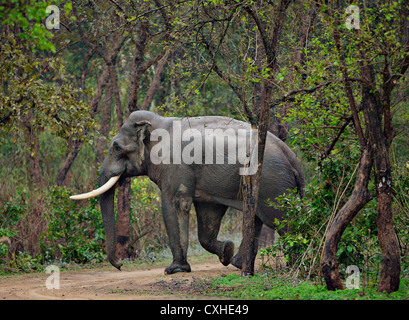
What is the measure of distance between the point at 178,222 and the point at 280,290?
3392mm

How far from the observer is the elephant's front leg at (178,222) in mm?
11648

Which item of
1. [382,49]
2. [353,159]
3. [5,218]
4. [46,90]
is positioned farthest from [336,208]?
[5,218]

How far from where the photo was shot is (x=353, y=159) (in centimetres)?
976

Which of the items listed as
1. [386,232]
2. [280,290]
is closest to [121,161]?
[280,290]

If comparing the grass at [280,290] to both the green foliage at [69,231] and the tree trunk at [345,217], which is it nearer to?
the tree trunk at [345,217]

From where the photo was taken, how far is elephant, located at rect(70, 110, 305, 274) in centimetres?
1162

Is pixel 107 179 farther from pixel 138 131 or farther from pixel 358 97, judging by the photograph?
pixel 358 97

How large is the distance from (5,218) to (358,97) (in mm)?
7523

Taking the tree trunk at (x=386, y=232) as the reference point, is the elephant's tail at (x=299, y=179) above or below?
above

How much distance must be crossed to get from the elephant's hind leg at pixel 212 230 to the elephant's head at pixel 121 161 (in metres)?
1.38

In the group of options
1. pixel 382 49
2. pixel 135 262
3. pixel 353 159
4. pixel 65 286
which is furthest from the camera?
pixel 135 262

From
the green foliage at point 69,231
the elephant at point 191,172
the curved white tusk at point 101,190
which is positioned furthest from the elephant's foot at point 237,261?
the green foliage at point 69,231

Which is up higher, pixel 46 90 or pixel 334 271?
pixel 46 90

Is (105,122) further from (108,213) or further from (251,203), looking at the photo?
(251,203)
